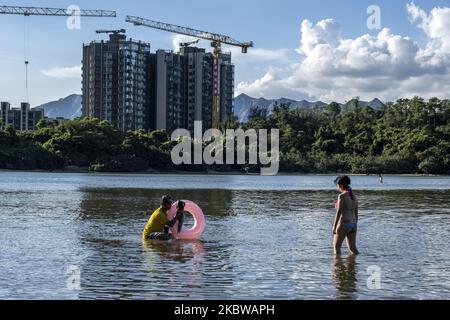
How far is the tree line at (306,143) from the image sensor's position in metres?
140

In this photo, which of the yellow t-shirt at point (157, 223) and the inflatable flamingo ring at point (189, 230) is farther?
the inflatable flamingo ring at point (189, 230)

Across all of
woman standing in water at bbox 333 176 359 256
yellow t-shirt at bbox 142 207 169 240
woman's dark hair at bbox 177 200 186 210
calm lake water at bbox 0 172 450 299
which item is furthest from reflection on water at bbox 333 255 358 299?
yellow t-shirt at bbox 142 207 169 240

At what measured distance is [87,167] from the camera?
140m

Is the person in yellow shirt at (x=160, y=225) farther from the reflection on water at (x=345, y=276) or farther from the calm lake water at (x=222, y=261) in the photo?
the reflection on water at (x=345, y=276)

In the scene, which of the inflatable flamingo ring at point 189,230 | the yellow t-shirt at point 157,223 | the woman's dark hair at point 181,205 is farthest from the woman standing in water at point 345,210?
the yellow t-shirt at point 157,223

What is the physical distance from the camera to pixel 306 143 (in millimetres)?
172625

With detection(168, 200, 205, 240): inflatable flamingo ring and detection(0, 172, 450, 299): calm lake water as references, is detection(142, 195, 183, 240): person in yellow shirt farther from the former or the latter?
detection(0, 172, 450, 299): calm lake water

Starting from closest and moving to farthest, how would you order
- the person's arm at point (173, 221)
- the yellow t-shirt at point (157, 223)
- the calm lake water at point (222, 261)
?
the calm lake water at point (222, 261), the yellow t-shirt at point (157, 223), the person's arm at point (173, 221)

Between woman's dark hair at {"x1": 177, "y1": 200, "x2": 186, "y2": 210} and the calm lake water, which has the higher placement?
woman's dark hair at {"x1": 177, "y1": 200, "x2": 186, "y2": 210}

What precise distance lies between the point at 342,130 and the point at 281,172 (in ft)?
81.3

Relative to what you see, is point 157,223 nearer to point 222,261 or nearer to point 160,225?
point 160,225

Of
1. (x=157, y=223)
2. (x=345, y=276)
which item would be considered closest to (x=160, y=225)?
(x=157, y=223)

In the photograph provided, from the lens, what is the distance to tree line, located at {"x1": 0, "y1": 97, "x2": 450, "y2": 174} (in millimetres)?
139500

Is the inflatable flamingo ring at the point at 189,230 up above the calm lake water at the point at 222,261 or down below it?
above
